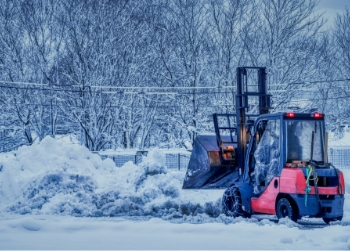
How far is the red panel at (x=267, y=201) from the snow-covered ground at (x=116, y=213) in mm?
215

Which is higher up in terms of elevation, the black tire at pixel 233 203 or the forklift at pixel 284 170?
the forklift at pixel 284 170

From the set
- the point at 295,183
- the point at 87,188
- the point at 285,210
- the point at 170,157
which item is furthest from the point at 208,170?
the point at 170,157

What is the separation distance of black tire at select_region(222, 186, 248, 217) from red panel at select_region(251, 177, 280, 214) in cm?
41

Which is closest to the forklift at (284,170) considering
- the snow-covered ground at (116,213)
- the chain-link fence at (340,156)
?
the snow-covered ground at (116,213)

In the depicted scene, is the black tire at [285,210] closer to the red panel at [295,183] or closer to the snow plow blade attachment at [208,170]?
the red panel at [295,183]

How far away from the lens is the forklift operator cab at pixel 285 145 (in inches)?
411

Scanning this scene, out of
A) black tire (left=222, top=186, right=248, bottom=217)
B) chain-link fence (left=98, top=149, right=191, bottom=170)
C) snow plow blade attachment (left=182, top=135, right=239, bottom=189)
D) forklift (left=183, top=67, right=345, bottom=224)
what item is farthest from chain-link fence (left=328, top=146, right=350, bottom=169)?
black tire (left=222, top=186, right=248, bottom=217)

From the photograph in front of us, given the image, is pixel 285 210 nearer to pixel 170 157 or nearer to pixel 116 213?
pixel 116 213

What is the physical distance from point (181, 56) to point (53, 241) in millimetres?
24298

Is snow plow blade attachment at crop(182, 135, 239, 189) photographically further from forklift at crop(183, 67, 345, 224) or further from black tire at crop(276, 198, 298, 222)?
black tire at crop(276, 198, 298, 222)

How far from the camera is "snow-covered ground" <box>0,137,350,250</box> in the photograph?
8.13 metres

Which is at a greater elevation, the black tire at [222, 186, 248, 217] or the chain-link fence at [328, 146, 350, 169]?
the chain-link fence at [328, 146, 350, 169]

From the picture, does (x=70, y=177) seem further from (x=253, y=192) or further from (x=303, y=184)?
(x=303, y=184)

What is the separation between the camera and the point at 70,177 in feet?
53.2
